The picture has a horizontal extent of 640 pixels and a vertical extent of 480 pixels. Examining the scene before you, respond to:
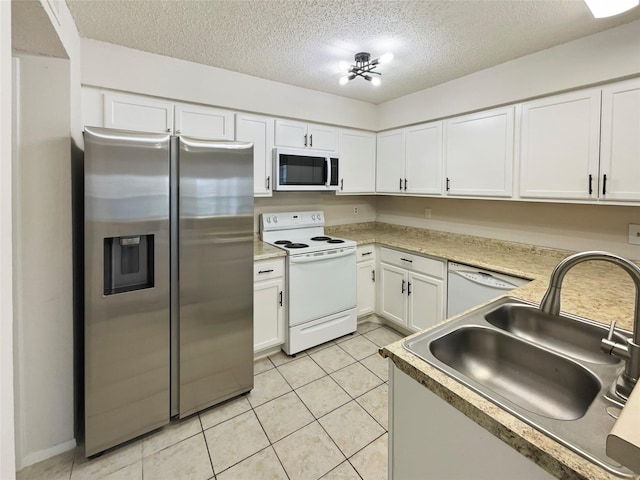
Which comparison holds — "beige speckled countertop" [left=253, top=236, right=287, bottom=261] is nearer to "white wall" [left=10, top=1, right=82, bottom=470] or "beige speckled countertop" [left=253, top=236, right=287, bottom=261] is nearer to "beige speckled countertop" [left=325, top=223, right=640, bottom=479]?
"beige speckled countertop" [left=325, top=223, right=640, bottom=479]

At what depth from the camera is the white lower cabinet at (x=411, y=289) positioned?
268 centimetres

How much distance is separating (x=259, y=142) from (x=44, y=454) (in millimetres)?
2482

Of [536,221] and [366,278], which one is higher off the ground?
[536,221]

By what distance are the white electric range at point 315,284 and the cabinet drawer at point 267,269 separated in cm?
7

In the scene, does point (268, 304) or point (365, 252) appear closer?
point (268, 304)

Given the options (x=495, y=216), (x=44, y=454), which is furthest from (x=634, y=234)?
(x=44, y=454)

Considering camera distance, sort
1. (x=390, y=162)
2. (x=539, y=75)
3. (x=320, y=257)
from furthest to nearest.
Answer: (x=390, y=162) < (x=320, y=257) < (x=539, y=75)

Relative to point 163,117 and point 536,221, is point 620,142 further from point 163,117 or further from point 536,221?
point 163,117

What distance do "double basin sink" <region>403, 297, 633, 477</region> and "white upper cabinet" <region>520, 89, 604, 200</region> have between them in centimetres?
125

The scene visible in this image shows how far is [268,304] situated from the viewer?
8.55ft

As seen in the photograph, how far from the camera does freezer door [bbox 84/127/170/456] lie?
1.62 m

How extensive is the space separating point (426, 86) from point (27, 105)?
290cm

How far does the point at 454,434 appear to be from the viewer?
87cm

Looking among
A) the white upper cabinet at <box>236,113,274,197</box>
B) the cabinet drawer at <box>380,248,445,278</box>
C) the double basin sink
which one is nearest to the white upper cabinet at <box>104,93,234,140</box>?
the white upper cabinet at <box>236,113,274,197</box>
